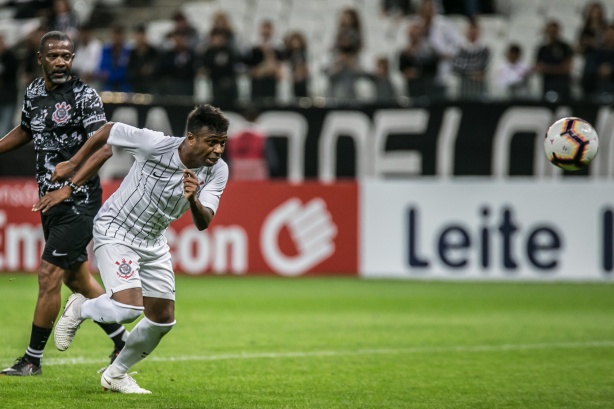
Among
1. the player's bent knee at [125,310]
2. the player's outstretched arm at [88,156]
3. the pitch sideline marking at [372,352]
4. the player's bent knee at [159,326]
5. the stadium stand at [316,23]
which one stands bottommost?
the pitch sideline marking at [372,352]

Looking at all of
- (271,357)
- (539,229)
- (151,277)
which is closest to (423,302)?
(539,229)

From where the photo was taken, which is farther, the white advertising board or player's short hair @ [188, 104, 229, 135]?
the white advertising board

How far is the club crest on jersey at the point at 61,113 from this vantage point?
7.75m

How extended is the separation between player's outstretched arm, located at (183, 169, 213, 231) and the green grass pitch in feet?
3.85

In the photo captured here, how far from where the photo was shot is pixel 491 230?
16109mm

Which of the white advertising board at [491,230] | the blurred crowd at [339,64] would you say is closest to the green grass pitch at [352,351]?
the white advertising board at [491,230]

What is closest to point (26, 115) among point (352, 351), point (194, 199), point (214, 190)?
point (214, 190)

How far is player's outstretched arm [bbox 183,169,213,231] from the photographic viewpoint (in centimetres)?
638

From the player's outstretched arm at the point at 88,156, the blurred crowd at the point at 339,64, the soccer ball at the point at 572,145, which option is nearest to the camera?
the player's outstretched arm at the point at 88,156

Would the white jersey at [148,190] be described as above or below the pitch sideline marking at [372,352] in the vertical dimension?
above

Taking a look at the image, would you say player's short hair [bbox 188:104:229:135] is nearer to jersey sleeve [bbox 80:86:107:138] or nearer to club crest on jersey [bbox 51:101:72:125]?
jersey sleeve [bbox 80:86:107:138]

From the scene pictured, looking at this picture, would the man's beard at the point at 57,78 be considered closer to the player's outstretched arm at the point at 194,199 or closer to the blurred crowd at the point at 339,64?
the player's outstretched arm at the point at 194,199

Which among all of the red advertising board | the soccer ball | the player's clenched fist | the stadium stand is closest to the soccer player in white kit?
the player's clenched fist

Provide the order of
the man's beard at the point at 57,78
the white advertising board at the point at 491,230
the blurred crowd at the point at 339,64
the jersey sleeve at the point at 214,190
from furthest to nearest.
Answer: the blurred crowd at the point at 339,64 < the white advertising board at the point at 491,230 < the man's beard at the point at 57,78 < the jersey sleeve at the point at 214,190
